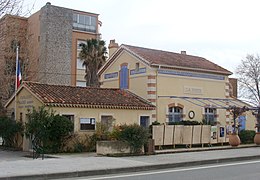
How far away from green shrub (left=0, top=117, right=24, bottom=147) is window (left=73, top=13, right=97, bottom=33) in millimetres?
29316

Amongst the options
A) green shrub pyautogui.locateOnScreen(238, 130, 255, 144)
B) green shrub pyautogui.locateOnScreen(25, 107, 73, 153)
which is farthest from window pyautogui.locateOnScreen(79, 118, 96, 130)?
green shrub pyautogui.locateOnScreen(238, 130, 255, 144)

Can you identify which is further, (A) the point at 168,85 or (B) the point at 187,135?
(A) the point at 168,85

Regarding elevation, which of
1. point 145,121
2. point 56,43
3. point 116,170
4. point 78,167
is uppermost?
point 56,43

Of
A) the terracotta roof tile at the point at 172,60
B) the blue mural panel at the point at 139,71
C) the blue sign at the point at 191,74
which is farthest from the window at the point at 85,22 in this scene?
the blue sign at the point at 191,74

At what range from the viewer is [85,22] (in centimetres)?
5550

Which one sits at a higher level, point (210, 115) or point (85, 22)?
point (85, 22)

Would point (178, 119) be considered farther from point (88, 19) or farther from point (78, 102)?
point (88, 19)

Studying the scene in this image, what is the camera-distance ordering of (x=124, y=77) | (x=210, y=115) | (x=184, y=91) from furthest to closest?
(x=210, y=115), (x=124, y=77), (x=184, y=91)

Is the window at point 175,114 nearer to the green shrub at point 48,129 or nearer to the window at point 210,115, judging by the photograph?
the window at point 210,115

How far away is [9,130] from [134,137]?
9368 millimetres

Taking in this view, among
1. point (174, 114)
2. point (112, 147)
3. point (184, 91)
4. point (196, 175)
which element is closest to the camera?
point (196, 175)

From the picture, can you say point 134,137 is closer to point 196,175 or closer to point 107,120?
point 107,120

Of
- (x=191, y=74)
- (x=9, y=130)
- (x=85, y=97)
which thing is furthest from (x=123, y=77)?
(x=9, y=130)

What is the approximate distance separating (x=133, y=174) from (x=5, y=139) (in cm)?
1527
